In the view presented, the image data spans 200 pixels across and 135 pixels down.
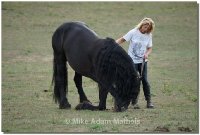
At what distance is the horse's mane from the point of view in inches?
414

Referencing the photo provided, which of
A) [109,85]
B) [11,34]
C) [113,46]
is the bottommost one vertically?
[11,34]

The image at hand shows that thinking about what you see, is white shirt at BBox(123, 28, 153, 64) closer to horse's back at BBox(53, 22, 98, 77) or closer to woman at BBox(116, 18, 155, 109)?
woman at BBox(116, 18, 155, 109)

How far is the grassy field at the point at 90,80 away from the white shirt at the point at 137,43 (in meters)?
0.95

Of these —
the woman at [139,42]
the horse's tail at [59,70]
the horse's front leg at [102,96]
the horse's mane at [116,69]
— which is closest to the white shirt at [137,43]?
the woman at [139,42]

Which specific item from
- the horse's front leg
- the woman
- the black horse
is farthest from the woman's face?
the horse's front leg

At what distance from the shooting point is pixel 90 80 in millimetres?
15758

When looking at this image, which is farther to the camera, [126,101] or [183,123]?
[126,101]

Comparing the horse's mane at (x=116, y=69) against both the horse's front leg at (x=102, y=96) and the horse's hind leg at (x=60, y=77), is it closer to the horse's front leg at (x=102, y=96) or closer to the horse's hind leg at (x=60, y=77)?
the horse's front leg at (x=102, y=96)

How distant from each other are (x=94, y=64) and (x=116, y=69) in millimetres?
492

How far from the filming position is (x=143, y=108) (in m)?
11.6

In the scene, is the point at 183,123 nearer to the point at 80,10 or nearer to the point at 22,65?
the point at 22,65

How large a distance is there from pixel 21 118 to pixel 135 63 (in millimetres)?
2295

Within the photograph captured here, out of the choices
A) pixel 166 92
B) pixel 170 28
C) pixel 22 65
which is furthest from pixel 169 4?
pixel 166 92

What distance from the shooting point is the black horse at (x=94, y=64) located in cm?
1055
